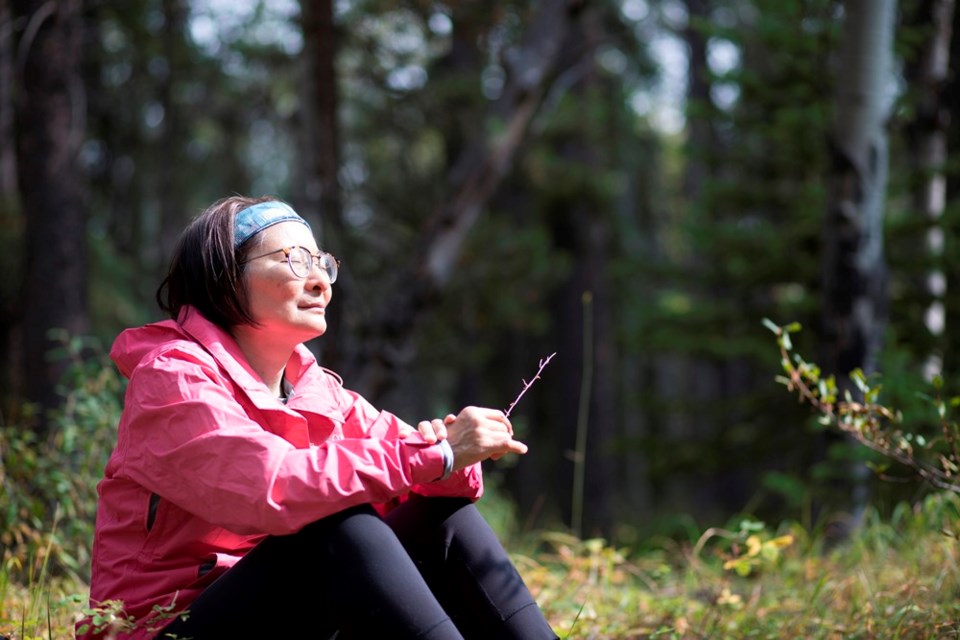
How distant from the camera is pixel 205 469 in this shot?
6.13ft

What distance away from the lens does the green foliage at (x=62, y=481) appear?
10.5 feet

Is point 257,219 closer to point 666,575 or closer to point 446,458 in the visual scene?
point 446,458

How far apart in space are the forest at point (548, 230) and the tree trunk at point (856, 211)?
0.01 meters

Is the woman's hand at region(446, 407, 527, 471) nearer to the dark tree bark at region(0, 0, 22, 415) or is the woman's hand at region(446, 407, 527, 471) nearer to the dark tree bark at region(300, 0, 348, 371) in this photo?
the dark tree bark at region(300, 0, 348, 371)

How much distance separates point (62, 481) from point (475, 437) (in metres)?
1.96

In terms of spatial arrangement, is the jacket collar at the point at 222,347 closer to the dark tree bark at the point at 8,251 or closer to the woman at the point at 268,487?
the woman at the point at 268,487

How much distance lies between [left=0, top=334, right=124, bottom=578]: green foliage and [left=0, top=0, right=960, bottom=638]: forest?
19 mm

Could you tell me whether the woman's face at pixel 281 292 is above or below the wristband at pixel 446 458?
Result: above

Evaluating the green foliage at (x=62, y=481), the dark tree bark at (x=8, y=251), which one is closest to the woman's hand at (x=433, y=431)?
the green foliage at (x=62, y=481)

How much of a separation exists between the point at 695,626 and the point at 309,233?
172cm

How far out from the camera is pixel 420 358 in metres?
10.3

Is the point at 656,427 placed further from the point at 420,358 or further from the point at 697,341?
the point at 697,341

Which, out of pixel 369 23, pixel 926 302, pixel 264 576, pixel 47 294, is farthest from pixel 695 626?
pixel 369 23

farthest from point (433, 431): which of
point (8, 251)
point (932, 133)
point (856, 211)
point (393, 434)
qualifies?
point (932, 133)
